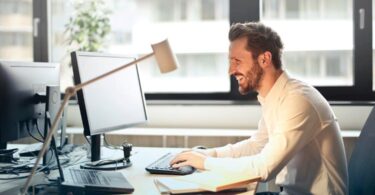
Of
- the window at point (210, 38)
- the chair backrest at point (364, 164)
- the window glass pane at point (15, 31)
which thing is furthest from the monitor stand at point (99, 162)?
the window glass pane at point (15, 31)

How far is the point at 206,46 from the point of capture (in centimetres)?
331

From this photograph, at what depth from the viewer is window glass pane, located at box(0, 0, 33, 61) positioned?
353 cm

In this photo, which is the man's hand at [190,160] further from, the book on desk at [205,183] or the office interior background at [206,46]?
Answer: the office interior background at [206,46]

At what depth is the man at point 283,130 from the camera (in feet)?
Answer: 5.24

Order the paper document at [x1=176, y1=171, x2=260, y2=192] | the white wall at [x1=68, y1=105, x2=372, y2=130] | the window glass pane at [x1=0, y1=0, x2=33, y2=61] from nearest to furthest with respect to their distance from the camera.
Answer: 1. the paper document at [x1=176, y1=171, x2=260, y2=192]
2. the white wall at [x1=68, y1=105, x2=372, y2=130]
3. the window glass pane at [x1=0, y1=0, x2=33, y2=61]

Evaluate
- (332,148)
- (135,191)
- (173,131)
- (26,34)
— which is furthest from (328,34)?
(26,34)

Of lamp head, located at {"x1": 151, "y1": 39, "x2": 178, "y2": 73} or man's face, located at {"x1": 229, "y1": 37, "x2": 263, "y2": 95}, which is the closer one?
lamp head, located at {"x1": 151, "y1": 39, "x2": 178, "y2": 73}

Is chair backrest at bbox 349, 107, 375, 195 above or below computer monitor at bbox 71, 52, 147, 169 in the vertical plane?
below

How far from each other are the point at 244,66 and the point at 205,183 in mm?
566

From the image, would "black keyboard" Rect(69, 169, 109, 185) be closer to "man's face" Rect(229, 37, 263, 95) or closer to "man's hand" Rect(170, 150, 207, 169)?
"man's hand" Rect(170, 150, 207, 169)

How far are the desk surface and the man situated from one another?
0.16 metres

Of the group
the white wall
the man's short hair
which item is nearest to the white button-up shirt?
the man's short hair

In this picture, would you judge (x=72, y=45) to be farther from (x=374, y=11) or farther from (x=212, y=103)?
(x=374, y=11)

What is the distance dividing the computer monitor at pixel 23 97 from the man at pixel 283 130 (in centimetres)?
65
